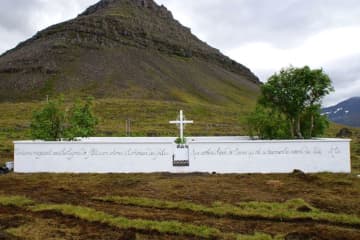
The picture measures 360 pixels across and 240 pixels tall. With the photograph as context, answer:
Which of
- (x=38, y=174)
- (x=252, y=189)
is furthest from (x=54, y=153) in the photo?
(x=252, y=189)

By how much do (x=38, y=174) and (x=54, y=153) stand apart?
1127 millimetres

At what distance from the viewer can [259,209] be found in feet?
33.4

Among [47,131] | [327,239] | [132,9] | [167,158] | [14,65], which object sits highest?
[132,9]

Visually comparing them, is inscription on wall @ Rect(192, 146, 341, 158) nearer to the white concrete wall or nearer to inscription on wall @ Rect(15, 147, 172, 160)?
the white concrete wall

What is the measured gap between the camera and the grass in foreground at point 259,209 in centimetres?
941

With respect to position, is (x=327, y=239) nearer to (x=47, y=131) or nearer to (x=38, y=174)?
(x=38, y=174)

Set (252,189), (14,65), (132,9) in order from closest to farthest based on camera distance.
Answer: (252,189), (14,65), (132,9)

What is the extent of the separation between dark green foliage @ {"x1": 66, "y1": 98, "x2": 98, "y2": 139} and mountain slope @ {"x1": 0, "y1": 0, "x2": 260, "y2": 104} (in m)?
62.4

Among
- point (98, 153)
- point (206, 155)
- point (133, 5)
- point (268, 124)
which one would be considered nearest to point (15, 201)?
point (98, 153)

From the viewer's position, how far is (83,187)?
43.8 ft

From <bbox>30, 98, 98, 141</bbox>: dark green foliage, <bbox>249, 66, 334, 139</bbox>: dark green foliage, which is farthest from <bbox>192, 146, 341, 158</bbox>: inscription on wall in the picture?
<bbox>30, 98, 98, 141</bbox>: dark green foliage

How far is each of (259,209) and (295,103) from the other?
35.9ft

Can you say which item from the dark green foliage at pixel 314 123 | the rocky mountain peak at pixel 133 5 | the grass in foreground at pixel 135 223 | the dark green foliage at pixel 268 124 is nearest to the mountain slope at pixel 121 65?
the rocky mountain peak at pixel 133 5

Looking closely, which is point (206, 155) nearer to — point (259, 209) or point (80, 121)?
point (259, 209)
